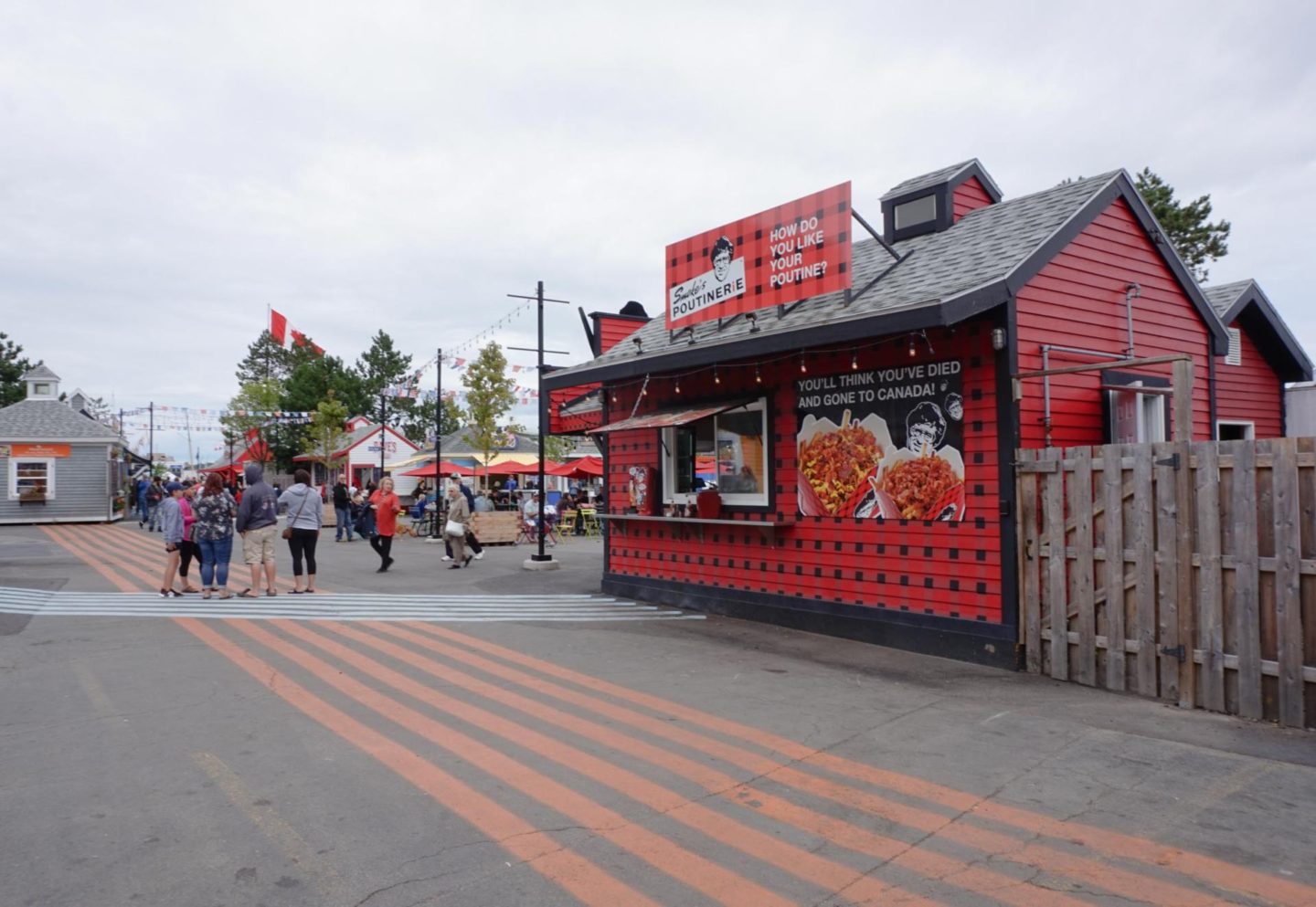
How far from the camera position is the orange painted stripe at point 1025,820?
355 cm

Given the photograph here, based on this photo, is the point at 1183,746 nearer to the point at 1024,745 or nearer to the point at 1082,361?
the point at 1024,745

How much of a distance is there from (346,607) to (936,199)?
30.0 ft

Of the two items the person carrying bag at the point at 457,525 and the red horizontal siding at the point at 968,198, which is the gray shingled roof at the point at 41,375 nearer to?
the person carrying bag at the point at 457,525

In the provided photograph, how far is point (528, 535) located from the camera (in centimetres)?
2286

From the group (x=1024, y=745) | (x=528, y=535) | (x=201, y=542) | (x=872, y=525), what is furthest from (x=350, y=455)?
(x=1024, y=745)

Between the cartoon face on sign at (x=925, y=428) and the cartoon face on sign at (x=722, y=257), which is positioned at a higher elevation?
the cartoon face on sign at (x=722, y=257)

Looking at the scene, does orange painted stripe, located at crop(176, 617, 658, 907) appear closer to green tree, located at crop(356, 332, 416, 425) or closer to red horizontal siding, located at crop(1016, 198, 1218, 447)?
red horizontal siding, located at crop(1016, 198, 1218, 447)

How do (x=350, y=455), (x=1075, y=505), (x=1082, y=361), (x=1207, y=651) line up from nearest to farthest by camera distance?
(x=1207, y=651) → (x=1075, y=505) → (x=1082, y=361) → (x=350, y=455)

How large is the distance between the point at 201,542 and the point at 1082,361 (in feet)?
37.4

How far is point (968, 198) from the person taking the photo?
36.7ft

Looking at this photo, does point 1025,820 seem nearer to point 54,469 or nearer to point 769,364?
point 769,364

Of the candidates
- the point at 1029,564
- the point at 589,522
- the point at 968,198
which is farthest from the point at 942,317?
the point at 589,522

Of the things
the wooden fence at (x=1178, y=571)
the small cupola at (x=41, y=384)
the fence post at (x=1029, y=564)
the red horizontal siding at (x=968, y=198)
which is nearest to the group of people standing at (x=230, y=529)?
the fence post at (x=1029, y=564)

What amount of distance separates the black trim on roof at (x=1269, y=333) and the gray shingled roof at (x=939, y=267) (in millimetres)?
5397
